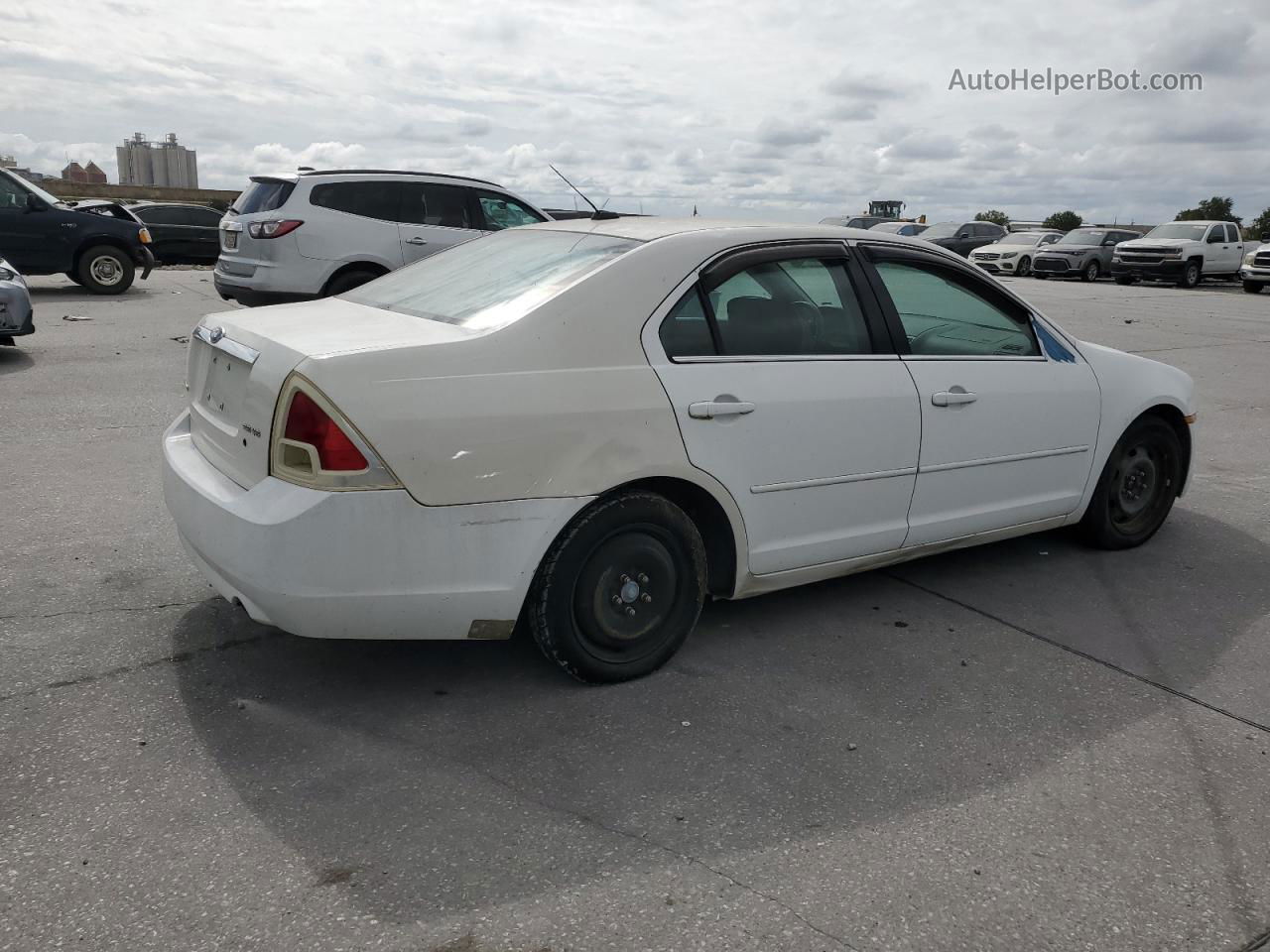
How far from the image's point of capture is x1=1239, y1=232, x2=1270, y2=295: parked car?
27562mm

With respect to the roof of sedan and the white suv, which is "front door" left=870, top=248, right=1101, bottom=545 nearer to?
the roof of sedan

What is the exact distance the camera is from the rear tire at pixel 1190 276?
28.9 m

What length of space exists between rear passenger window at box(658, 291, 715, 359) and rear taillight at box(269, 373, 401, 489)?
1091 mm

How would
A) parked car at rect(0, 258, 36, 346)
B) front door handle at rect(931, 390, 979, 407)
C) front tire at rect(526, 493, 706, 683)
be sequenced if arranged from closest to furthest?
front tire at rect(526, 493, 706, 683) → front door handle at rect(931, 390, 979, 407) → parked car at rect(0, 258, 36, 346)

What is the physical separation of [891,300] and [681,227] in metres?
0.92

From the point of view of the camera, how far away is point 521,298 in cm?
363

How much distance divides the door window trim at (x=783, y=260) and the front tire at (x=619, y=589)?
573 mm

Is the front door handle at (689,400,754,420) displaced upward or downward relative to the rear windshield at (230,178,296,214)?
downward

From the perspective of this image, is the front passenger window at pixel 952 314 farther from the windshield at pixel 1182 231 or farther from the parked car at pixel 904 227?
the parked car at pixel 904 227

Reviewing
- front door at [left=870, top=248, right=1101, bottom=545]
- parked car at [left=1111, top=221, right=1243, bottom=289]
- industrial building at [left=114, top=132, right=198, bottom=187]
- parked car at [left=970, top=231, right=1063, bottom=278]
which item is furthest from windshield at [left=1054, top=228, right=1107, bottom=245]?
industrial building at [left=114, top=132, right=198, bottom=187]

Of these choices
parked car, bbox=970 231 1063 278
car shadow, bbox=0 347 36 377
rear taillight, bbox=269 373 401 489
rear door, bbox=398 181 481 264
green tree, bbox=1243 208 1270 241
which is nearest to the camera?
rear taillight, bbox=269 373 401 489

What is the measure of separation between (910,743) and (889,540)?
1087mm

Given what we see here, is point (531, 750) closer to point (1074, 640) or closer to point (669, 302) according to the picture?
point (669, 302)

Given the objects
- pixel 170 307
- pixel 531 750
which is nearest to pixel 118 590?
pixel 531 750
